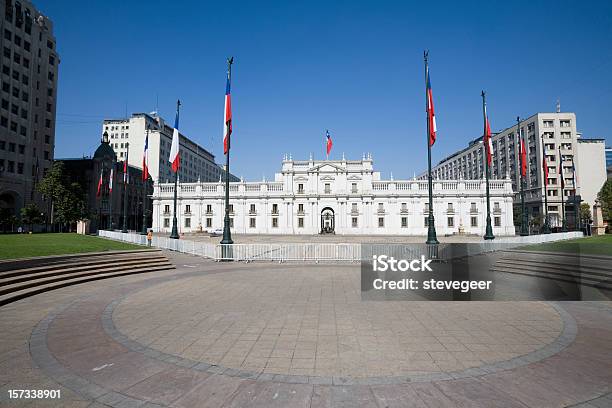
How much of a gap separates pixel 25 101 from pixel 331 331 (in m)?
63.0

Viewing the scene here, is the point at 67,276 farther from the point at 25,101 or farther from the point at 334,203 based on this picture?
the point at 334,203

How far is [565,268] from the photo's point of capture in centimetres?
1270

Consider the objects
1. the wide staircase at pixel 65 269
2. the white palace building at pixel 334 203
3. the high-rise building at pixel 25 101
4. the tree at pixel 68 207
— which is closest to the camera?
the wide staircase at pixel 65 269

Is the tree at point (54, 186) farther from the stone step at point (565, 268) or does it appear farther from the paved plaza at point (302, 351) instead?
the stone step at point (565, 268)

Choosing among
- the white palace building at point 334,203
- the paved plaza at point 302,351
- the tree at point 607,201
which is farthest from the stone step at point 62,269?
the tree at point 607,201

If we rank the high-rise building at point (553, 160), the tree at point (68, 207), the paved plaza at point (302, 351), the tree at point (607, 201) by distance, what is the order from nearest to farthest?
the paved plaza at point (302, 351), the tree at point (607, 201), the tree at point (68, 207), the high-rise building at point (553, 160)

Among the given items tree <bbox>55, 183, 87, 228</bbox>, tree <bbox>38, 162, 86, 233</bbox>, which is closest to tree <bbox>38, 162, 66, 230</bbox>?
tree <bbox>38, 162, 86, 233</bbox>

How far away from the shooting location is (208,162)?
118250mm

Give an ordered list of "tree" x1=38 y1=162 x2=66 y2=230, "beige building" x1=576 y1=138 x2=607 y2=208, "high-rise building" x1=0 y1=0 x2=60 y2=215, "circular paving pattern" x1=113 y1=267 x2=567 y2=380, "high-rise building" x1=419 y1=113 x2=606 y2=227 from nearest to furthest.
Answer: "circular paving pattern" x1=113 y1=267 x2=567 y2=380
"tree" x1=38 y1=162 x2=66 y2=230
"high-rise building" x1=0 y1=0 x2=60 y2=215
"high-rise building" x1=419 y1=113 x2=606 y2=227
"beige building" x1=576 y1=138 x2=607 y2=208

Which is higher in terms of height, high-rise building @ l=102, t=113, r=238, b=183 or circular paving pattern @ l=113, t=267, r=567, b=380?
high-rise building @ l=102, t=113, r=238, b=183

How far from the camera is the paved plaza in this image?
4.12 metres

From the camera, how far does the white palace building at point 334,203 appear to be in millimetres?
61500

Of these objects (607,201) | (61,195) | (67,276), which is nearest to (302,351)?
(67,276)

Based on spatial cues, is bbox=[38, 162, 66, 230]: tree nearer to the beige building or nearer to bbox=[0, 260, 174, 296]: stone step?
bbox=[0, 260, 174, 296]: stone step
